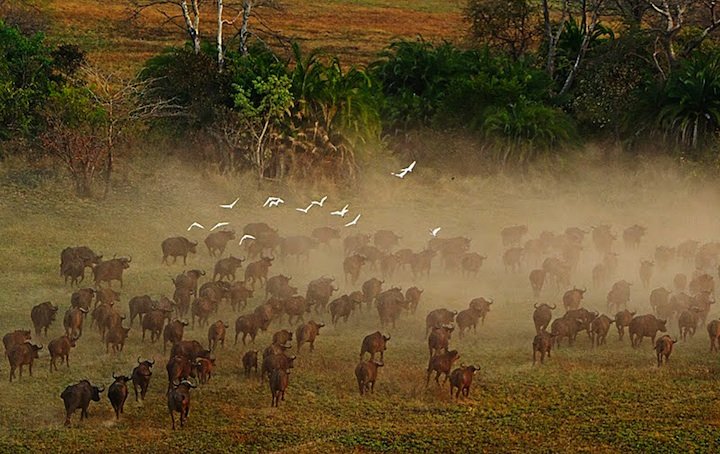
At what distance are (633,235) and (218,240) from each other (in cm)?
1337

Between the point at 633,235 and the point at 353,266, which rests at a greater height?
the point at 633,235

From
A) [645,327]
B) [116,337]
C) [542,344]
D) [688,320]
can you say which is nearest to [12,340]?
[116,337]

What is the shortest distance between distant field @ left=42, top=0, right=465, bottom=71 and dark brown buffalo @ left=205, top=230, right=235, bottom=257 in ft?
115

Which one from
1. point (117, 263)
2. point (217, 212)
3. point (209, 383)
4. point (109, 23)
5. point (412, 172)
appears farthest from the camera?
point (109, 23)

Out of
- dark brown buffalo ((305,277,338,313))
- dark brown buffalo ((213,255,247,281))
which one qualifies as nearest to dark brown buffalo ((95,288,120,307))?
dark brown buffalo ((213,255,247,281))

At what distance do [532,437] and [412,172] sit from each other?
80.3ft

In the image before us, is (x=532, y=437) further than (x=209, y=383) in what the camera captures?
No

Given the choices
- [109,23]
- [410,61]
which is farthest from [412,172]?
[109,23]

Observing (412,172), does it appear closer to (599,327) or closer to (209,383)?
(599,327)

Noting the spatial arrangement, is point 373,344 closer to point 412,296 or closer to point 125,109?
point 412,296

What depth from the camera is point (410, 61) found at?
4916cm

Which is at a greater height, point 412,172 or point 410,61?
point 410,61

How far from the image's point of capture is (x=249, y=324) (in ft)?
79.3

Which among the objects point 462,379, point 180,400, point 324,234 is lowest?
point 180,400
